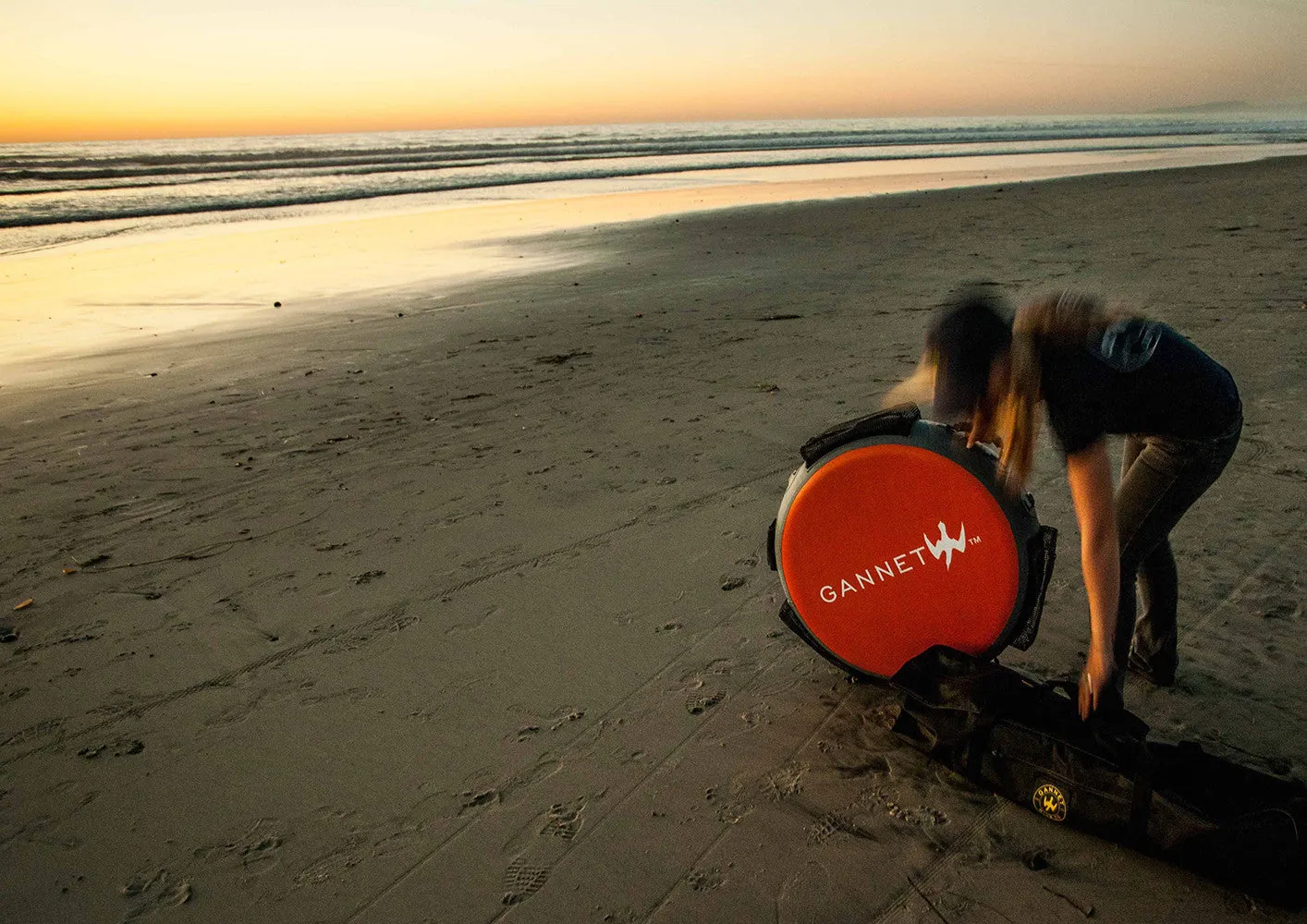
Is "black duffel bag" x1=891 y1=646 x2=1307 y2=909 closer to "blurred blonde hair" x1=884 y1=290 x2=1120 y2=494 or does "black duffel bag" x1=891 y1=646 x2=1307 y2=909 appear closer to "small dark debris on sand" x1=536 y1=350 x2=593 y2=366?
"blurred blonde hair" x1=884 y1=290 x2=1120 y2=494

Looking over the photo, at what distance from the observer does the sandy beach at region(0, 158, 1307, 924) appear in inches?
→ 80.7

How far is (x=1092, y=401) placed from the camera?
6.68ft

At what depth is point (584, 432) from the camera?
503 cm

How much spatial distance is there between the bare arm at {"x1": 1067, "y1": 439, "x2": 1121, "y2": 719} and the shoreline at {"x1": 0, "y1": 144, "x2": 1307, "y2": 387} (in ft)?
24.4

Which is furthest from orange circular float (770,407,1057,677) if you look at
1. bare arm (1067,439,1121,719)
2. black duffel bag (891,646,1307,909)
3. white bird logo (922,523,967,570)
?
bare arm (1067,439,1121,719)

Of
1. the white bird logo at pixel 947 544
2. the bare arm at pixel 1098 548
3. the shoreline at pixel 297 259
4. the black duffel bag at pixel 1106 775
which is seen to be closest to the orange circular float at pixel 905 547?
the white bird logo at pixel 947 544

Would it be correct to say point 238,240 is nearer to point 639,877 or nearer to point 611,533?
point 611,533

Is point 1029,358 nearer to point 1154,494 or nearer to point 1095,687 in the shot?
point 1154,494

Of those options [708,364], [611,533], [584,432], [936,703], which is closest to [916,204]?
[708,364]

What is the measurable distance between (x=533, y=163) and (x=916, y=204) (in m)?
21.5

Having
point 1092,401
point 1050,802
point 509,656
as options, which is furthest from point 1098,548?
point 509,656

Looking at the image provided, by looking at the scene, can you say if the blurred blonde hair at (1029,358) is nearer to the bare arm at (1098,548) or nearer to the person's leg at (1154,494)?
the bare arm at (1098,548)

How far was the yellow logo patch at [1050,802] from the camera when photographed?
6.91 ft

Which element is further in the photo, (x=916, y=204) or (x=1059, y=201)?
(x=916, y=204)
